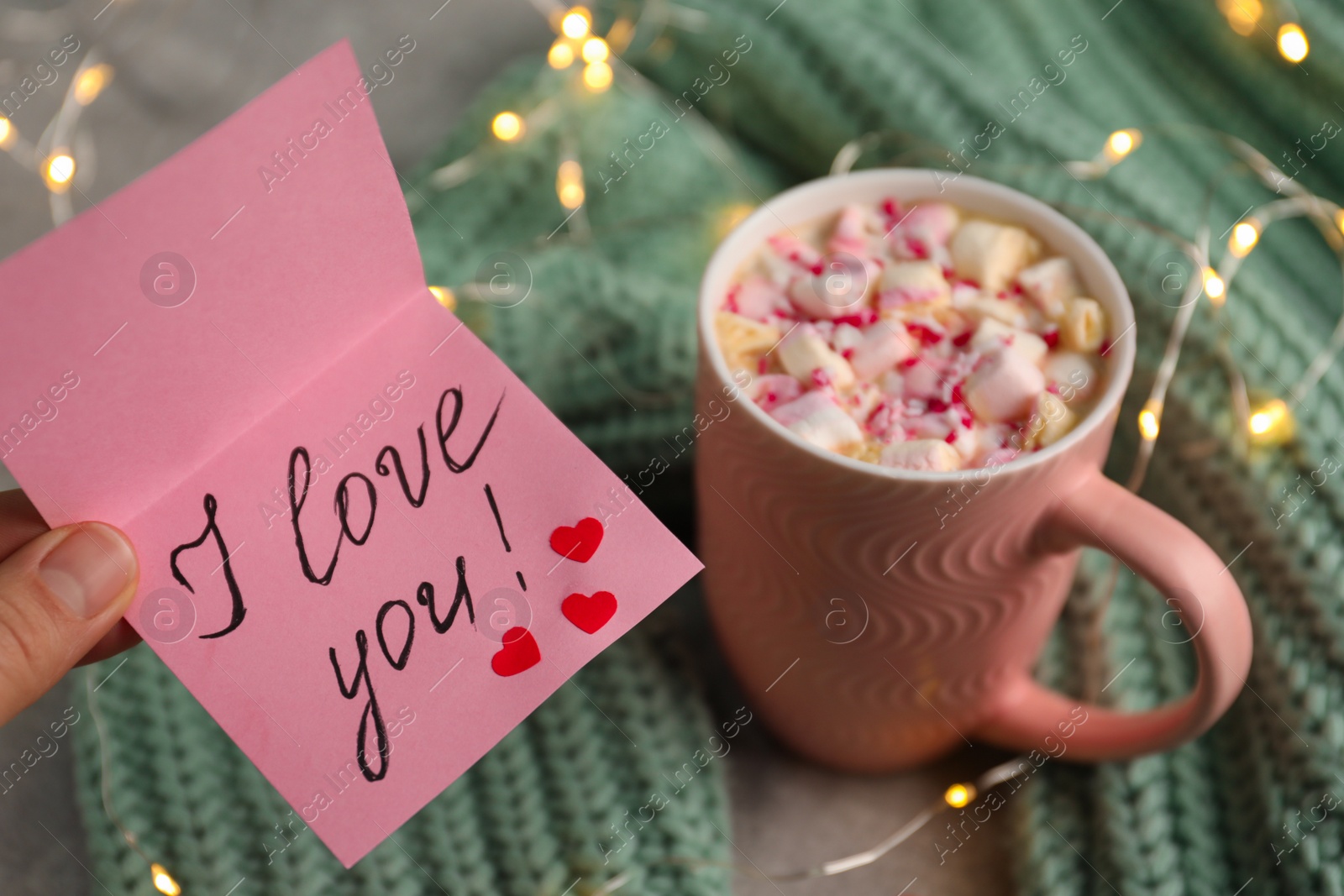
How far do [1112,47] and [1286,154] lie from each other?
184 millimetres

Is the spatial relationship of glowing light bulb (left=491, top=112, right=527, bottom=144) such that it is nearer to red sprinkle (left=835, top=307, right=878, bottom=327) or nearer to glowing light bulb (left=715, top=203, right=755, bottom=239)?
glowing light bulb (left=715, top=203, right=755, bottom=239)

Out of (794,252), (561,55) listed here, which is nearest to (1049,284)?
(794,252)

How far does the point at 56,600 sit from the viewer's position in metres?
0.46

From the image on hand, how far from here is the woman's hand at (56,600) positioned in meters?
0.44

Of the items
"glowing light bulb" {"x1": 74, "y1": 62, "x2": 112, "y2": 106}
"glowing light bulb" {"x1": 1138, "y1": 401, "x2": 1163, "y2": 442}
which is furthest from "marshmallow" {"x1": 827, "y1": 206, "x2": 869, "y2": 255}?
"glowing light bulb" {"x1": 74, "y1": 62, "x2": 112, "y2": 106}

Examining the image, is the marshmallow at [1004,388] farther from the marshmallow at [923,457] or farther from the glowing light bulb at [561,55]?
the glowing light bulb at [561,55]

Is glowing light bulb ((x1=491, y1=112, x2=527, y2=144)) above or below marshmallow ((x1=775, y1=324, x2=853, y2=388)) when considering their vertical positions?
above

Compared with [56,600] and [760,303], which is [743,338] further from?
[56,600]

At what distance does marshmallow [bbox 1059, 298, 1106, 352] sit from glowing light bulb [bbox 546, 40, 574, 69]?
1.54 feet

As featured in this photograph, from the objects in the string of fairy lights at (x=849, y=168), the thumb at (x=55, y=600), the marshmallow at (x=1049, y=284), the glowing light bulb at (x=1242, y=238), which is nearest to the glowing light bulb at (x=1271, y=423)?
the string of fairy lights at (x=849, y=168)

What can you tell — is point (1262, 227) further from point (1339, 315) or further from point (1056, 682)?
point (1056, 682)

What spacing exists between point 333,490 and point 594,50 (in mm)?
457

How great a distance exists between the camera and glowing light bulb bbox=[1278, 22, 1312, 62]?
0.84 m

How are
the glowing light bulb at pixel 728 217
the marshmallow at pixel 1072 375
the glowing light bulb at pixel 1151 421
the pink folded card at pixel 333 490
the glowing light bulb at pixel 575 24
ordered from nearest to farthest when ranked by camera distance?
the pink folded card at pixel 333 490, the marshmallow at pixel 1072 375, the glowing light bulb at pixel 1151 421, the glowing light bulb at pixel 575 24, the glowing light bulb at pixel 728 217
